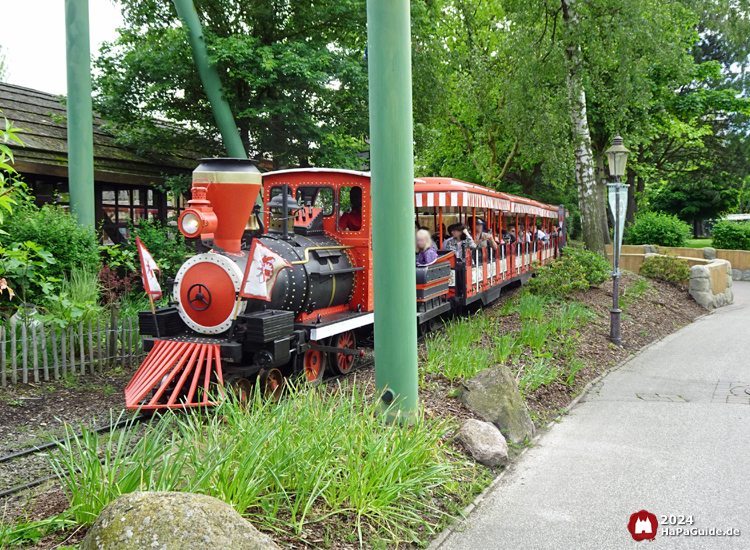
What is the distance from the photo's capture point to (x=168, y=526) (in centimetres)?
261

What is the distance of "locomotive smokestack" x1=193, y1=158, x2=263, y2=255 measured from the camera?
243 inches

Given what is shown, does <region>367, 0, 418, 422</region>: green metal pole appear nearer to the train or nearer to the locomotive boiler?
the train

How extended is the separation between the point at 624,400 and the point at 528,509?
3.48m

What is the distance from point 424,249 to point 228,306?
15.6 feet

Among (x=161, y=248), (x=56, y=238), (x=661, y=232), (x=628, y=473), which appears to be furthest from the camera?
(x=661, y=232)

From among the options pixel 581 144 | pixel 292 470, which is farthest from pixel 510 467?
pixel 581 144

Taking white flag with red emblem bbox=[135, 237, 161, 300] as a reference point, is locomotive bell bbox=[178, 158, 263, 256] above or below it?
above

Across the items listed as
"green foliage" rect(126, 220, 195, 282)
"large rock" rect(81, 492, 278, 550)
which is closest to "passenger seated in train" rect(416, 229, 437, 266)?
"green foliage" rect(126, 220, 195, 282)

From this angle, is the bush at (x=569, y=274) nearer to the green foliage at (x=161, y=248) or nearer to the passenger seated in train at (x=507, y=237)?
the passenger seated in train at (x=507, y=237)

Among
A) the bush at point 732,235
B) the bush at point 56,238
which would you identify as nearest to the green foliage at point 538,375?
the bush at point 56,238

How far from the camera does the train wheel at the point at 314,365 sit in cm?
757

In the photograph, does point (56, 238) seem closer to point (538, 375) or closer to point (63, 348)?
point (63, 348)

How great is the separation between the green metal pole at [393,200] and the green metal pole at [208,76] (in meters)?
7.78

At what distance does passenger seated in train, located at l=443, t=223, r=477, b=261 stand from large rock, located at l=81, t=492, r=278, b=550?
873 cm
